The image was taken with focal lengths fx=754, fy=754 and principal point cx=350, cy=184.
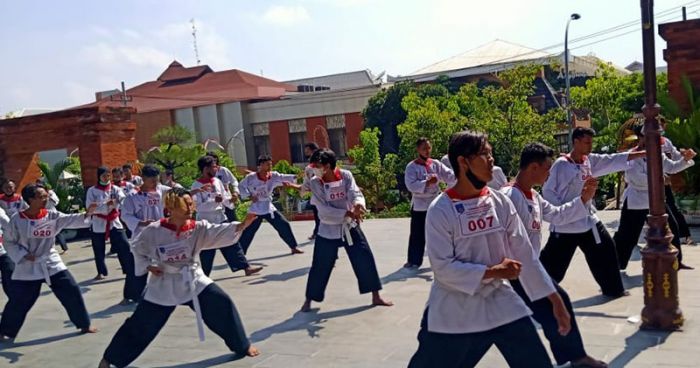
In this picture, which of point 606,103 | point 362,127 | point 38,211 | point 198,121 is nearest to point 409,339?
point 38,211

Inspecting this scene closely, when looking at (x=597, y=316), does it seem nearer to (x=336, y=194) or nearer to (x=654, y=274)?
(x=654, y=274)

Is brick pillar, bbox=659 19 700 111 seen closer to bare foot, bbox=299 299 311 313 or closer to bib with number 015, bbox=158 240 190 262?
bare foot, bbox=299 299 311 313

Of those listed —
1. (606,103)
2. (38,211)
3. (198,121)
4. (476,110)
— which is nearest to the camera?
(38,211)

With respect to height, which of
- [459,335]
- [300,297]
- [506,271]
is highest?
[506,271]

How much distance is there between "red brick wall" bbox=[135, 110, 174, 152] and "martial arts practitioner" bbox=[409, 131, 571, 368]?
40.8m

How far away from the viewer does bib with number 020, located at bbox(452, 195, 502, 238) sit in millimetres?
3656

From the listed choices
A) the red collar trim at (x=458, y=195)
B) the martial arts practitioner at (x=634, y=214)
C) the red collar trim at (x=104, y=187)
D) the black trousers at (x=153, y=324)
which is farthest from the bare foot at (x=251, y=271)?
the red collar trim at (x=458, y=195)

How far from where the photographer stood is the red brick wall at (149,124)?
43.3 meters

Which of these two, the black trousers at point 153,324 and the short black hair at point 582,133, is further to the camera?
the short black hair at point 582,133

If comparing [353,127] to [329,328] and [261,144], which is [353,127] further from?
[329,328]

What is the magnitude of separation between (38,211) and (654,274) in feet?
18.4

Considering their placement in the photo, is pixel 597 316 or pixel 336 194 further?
pixel 336 194

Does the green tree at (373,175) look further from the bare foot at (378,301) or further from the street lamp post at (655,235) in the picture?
the street lamp post at (655,235)

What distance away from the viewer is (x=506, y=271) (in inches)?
140
